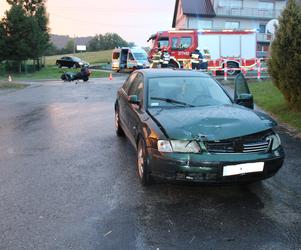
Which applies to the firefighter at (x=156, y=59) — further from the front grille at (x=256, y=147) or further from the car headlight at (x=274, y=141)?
the front grille at (x=256, y=147)

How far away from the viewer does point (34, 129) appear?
9.89m

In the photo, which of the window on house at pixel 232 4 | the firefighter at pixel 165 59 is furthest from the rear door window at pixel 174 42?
the window on house at pixel 232 4

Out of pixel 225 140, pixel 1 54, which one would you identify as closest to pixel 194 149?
pixel 225 140

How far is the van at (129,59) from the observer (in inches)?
1318

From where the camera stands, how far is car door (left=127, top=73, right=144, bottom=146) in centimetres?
610

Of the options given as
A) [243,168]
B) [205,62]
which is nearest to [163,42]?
[205,62]

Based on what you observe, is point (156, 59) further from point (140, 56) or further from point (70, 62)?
point (70, 62)

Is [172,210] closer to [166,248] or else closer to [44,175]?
[166,248]

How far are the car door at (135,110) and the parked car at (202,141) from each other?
2cm

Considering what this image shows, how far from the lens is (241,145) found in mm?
4809

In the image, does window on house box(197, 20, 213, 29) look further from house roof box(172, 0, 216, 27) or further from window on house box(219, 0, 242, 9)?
window on house box(219, 0, 242, 9)

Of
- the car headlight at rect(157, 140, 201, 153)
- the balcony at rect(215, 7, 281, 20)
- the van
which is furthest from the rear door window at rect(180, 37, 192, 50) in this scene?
the balcony at rect(215, 7, 281, 20)

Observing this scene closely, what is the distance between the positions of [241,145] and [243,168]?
0.90ft

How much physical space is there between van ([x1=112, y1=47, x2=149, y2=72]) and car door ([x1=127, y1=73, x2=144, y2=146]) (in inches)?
985
